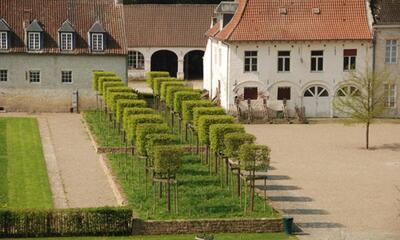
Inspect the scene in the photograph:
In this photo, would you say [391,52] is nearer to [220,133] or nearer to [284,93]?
[284,93]

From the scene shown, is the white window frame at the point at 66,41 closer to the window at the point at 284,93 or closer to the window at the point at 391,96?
the window at the point at 284,93

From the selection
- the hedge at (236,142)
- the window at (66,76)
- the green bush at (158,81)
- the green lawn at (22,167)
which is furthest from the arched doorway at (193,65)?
the hedge at (236,142)

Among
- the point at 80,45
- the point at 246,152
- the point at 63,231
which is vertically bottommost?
the point at 63,231

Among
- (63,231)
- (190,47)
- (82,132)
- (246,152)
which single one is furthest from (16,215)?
(190,47)

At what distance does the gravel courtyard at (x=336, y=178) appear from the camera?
34.6 metres

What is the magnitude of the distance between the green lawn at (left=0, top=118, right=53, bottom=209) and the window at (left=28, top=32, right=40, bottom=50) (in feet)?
20.3

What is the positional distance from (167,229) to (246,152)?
4.69 m

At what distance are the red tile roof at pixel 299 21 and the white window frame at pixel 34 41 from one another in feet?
A: 40.1

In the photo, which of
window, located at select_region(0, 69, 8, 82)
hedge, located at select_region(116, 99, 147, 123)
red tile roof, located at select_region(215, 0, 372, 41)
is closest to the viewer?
hedge, located at select_region(116, 99, 147, 123)

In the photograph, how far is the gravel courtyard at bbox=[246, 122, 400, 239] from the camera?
1362 inches

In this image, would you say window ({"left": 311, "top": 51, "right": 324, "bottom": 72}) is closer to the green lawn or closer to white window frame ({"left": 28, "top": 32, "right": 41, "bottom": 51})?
white window frame ({"left": 28, "top": 32, "right": 41, "bottom": 51})

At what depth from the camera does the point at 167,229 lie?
33375mm

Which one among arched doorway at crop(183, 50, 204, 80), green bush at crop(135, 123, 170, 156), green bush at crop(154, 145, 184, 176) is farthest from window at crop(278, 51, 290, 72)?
green bush at crop(154, 145, 184, 176)

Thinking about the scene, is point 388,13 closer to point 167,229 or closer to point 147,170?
point 147,170
